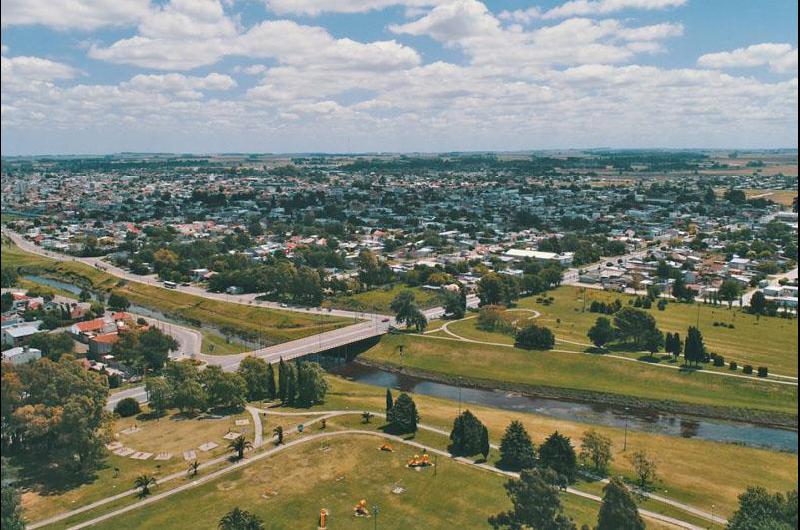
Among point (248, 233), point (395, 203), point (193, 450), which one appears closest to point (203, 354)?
point (193, 450)

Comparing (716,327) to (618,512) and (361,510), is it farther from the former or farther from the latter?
(361,510)

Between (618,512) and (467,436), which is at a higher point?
(618,512)

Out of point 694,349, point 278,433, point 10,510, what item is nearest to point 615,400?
point 694,349

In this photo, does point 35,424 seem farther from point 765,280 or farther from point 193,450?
point 765,280

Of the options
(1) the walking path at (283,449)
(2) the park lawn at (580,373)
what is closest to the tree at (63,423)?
(1) the walking path at (283,449)

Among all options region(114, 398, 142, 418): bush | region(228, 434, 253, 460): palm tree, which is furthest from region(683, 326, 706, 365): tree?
region(114, 398, 142, 418): bush

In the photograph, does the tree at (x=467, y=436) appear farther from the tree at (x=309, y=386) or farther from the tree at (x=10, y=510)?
the tree at (x=10, y=510)

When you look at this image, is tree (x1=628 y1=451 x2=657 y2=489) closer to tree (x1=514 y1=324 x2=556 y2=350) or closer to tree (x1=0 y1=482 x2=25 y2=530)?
tree (x1=514 y1=324 x2=556 y2=350)
